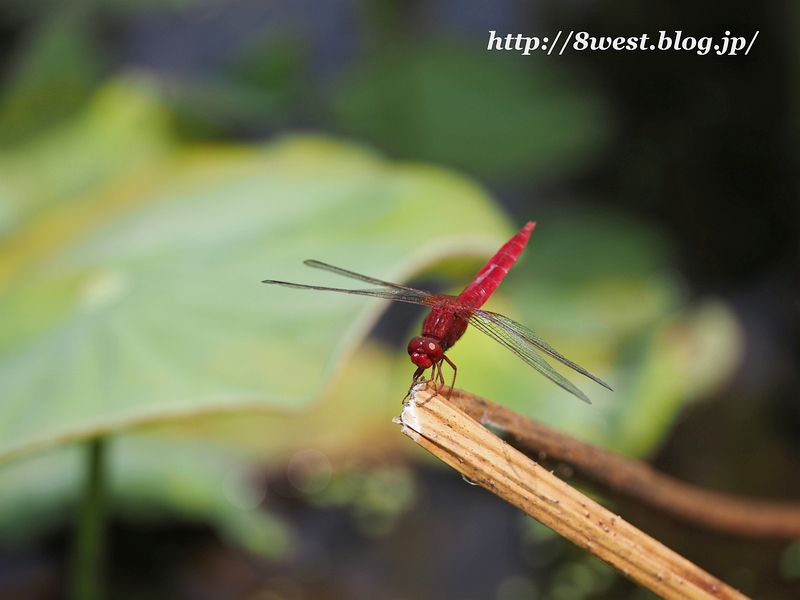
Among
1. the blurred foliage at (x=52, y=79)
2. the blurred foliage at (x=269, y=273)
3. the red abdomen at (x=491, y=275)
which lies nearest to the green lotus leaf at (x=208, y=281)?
the blurred foliage at (x=269, y=273)

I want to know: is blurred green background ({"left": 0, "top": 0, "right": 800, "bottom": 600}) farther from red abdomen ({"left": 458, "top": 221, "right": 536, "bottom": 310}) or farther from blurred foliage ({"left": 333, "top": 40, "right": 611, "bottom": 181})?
A: red abdomen ({"left": 458, "top": 221, "right": 536, "bottom": 310})

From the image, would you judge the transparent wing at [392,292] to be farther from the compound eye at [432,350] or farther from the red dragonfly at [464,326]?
the compound eye at [432,350]

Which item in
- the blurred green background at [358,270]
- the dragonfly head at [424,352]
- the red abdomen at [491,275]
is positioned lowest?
the blurred green background at [358,270]

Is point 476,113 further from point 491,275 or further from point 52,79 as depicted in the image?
point 491,275

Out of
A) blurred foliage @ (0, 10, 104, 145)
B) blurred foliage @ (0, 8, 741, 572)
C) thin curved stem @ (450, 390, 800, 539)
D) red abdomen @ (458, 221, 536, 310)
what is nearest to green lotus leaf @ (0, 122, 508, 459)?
blurred foliage @ (0, 8, 741, 572)

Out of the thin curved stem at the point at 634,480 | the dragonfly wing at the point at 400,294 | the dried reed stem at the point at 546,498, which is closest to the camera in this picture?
the dried reed stem at the point at 546,498

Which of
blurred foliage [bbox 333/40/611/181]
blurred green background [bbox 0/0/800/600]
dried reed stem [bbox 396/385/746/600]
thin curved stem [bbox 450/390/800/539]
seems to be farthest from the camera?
blurred foliage [bbox 333/40/611/181]

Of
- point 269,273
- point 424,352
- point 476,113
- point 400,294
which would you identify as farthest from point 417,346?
point 476,113

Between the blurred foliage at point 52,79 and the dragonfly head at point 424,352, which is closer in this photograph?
the dragonfly head at point 424,352

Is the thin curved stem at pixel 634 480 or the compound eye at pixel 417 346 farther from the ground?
the compound eye at pixel 417 346
